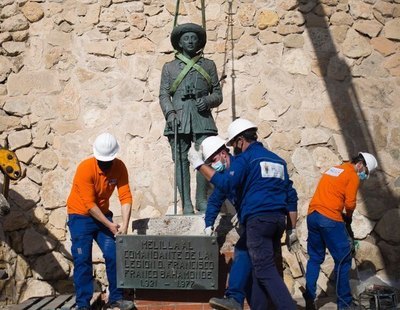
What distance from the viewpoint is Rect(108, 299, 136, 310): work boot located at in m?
5.45

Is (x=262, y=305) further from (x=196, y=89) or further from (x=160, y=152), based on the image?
(x=160, y=152)

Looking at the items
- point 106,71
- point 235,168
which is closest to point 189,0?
point 106,71

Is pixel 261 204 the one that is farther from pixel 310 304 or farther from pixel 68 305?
pixel 68 305

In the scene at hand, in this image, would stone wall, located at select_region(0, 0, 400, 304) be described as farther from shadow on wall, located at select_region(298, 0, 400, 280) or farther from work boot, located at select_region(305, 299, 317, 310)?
work boot, located at select_region(305, 299, 317, 310)

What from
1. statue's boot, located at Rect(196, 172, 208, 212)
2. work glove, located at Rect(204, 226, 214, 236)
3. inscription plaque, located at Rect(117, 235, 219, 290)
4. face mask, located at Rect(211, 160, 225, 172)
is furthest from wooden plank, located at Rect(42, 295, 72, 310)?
face mask, located at Rect(211, 160, 225, 172)

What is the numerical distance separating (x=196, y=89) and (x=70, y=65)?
2279 millimetres

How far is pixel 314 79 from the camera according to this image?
789 centimetres

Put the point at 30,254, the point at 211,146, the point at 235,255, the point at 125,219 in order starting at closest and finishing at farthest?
the point at 235,255
the point at 211,146
the point at 125,219
the point at 30,254

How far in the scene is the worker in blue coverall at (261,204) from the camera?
4.83 metres

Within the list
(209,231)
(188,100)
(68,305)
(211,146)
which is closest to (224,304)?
(209,231)

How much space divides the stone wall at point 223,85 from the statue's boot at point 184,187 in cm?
162

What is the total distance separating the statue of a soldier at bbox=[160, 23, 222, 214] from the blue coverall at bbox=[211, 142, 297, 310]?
1.05 m

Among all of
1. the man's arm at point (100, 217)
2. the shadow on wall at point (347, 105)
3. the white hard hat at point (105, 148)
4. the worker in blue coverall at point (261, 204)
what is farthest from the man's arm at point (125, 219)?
the shadow on wall at point (347, 105)

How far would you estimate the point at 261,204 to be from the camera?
16.0 feet
